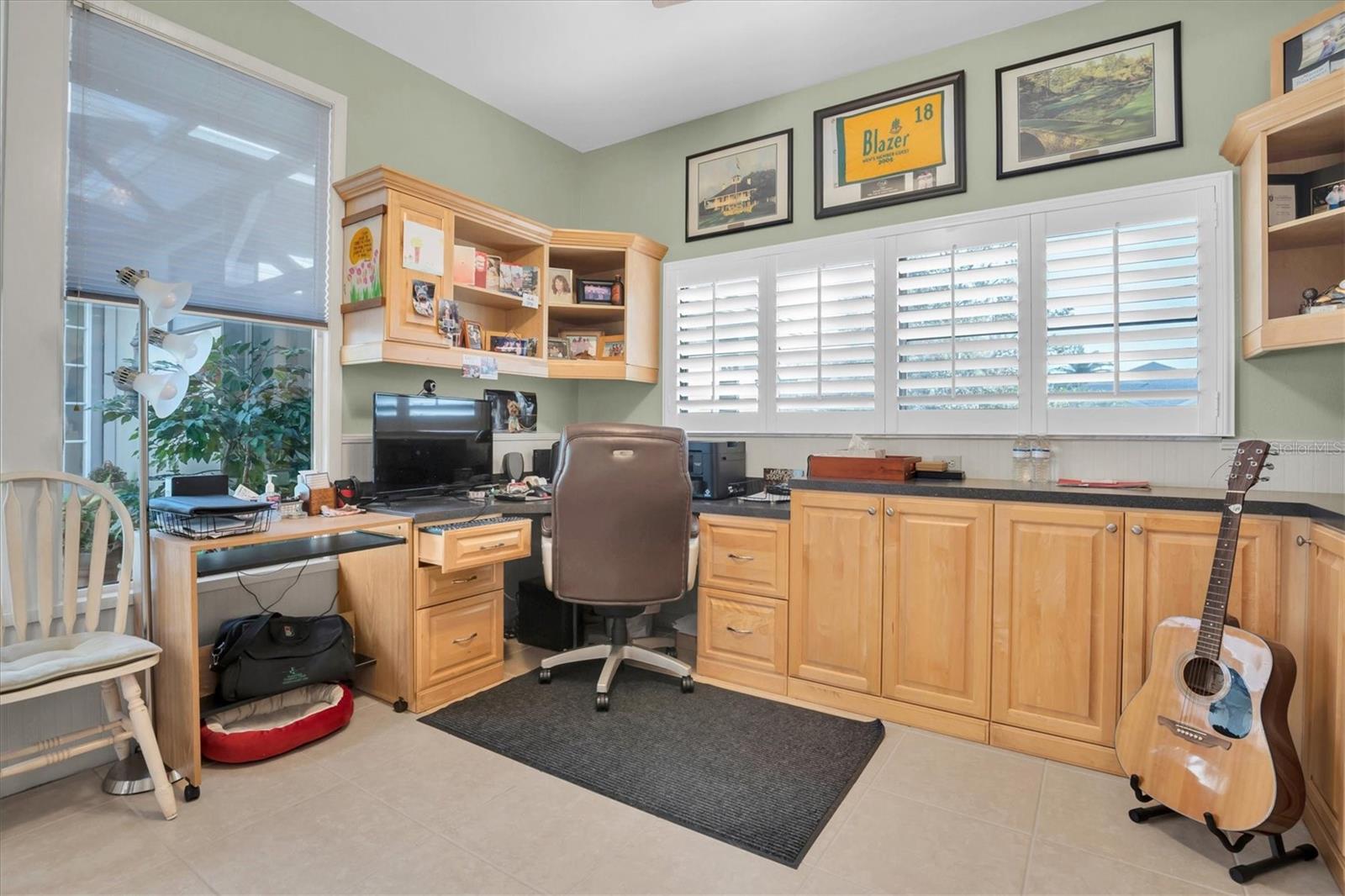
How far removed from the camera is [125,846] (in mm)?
1767

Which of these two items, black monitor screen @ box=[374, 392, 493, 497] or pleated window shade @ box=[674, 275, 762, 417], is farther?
pleated window shade @ box=[674, 275, 762, 417]

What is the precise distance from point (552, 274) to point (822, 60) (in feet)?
5.93

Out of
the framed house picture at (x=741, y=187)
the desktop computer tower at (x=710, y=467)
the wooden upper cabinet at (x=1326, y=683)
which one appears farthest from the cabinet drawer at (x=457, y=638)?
the wooden upper cabinet at (x=1326, y=683)

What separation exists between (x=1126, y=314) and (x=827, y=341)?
1270mm

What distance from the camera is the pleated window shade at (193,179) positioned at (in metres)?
2.24

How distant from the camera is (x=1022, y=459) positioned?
283 centimetres

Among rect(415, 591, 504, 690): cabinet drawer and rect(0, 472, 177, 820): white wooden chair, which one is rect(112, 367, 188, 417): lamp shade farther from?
rect(415, 591, 504, 690): cabinet drawer

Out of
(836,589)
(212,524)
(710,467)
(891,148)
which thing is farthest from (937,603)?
(212,524)

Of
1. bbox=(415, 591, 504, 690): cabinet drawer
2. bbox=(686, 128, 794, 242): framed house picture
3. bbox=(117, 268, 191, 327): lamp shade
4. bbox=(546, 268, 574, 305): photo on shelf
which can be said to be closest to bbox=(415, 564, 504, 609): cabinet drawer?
bbox=(415, 591, 504, 690): cabinet drawer

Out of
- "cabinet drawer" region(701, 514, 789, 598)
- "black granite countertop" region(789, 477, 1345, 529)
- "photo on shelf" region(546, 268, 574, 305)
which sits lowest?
"cabinet drawer" region(701, 514, 789, 598)

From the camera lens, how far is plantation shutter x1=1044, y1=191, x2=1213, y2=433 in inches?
99.1

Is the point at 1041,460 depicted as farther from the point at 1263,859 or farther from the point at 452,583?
the point at 452,583

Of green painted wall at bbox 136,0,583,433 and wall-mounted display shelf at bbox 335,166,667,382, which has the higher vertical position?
green painted wall at bbox 136,0,583,433

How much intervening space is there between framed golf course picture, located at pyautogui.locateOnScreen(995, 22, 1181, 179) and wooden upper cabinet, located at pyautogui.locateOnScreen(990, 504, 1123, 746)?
5.34ft
